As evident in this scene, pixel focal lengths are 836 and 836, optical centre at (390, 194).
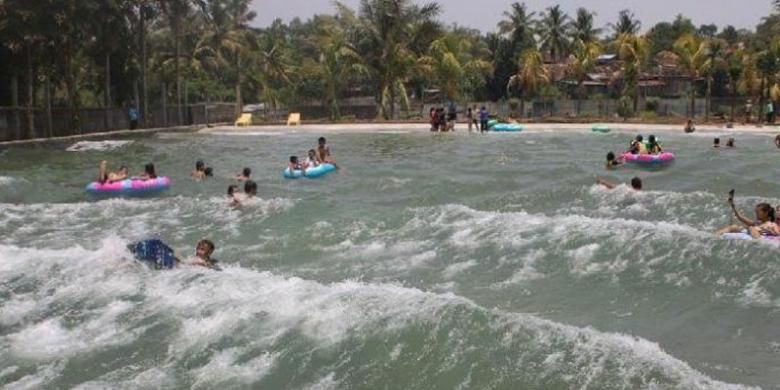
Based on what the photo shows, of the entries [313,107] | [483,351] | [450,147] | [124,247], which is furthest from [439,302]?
[313,107]

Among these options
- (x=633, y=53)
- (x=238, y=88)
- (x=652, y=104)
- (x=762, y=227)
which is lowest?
(x=762, y=227)

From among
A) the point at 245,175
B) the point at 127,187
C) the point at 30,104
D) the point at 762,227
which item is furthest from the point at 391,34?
the point at 762,227

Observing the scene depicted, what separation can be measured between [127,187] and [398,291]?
11.6m

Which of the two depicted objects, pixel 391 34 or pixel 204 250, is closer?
pixel 204 250

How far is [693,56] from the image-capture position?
4881 cm

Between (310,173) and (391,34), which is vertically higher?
(391,34)

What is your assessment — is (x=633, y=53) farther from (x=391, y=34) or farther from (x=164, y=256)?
(x=164, y=256)

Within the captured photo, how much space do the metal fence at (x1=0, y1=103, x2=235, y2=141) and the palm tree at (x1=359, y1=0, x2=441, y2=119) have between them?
11.4m

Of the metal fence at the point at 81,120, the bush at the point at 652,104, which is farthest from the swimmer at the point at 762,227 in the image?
the bush at the point at 652,104

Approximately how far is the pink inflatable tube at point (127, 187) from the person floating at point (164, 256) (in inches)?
311

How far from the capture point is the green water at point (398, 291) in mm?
7859

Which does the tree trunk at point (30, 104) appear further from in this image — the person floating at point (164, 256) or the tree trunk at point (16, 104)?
the person floating at point (164, 256)

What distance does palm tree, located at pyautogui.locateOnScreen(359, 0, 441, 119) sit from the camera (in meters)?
51.2

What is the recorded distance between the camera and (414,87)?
64.1 metres
